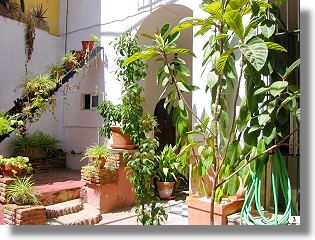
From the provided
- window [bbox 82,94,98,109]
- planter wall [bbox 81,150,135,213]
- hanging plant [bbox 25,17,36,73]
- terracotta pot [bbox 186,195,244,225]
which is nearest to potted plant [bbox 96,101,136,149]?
planter wall [bbox 81,150,135,213]

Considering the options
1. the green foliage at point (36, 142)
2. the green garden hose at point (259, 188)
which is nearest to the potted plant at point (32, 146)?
the green foliage at point (36, 142)

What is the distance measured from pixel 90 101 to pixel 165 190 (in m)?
2.72

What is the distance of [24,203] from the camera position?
451cm

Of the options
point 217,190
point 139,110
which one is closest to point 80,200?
point 139,110

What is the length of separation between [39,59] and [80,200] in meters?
3.80

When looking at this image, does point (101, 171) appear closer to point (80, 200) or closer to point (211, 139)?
point (80, 200)

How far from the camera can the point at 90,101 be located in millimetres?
7656

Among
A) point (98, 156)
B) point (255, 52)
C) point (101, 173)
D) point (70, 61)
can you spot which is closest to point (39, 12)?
point (70, 61)

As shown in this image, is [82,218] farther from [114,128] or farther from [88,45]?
[88,45]

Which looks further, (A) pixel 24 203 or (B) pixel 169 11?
(B) pixel 169 11

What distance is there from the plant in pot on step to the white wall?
455cm

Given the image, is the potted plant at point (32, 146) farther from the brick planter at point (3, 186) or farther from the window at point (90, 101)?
the brick planter at point (3, 186)

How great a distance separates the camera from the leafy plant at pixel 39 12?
809cm

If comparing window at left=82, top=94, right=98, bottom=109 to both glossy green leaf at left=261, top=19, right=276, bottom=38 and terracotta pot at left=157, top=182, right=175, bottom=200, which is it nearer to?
terracotta pot at left=157, top=182, right=175, bottom=200
